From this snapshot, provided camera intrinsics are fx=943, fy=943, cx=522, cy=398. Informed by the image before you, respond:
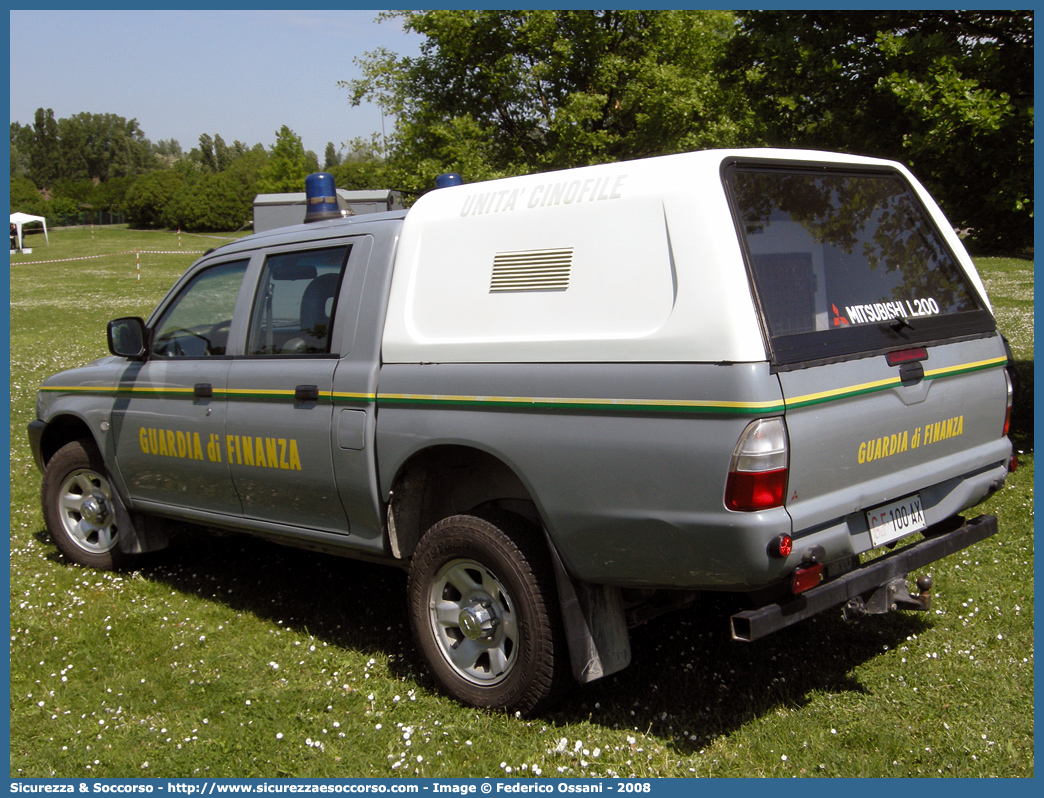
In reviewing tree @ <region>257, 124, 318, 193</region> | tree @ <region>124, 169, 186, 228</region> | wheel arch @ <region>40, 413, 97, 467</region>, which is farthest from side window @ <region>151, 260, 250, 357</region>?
tree @ <region>124, 169, 186, 228</region>

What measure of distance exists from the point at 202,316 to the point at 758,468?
11.2ft

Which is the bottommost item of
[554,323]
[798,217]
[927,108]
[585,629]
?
[585,629]

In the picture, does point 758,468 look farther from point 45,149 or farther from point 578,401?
point 45,149

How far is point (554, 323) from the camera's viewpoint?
12.0 feet

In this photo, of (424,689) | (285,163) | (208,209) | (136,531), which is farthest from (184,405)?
(208,209)

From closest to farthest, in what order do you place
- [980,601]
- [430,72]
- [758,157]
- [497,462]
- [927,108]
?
1. [758,157]
2. [497,462]
3. [980,601]
4. [927,108]
5. [430,72]

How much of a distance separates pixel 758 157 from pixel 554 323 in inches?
38.8

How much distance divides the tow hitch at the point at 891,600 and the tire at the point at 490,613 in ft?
3.95

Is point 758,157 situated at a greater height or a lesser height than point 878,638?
greater

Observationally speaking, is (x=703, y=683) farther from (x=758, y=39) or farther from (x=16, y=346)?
(x=16, y=346)

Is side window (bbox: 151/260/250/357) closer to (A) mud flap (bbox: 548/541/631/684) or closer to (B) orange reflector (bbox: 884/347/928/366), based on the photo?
(A) mud flap (bbox: 548/541/631/684)

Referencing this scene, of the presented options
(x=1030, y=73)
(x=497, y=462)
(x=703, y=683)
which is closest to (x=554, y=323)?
(x=497, y=462)

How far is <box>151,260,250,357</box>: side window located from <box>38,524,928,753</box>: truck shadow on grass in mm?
1380

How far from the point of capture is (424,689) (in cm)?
430
